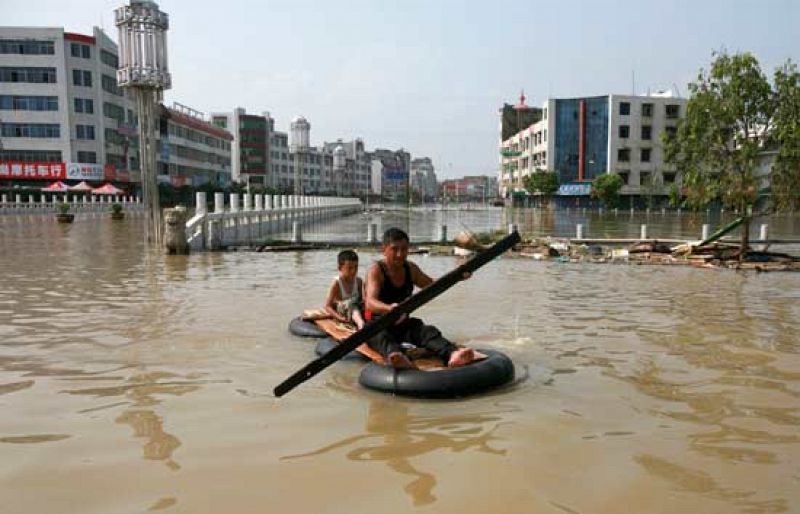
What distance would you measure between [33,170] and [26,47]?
37.2 feet

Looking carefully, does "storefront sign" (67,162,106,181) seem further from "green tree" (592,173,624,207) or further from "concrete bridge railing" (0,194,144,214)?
"green tree" (592,173,624,207)

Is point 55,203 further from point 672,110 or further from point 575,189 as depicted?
point 672,110

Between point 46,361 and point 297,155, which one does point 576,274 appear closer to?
point 46,361

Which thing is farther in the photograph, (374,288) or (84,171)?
(84,171)

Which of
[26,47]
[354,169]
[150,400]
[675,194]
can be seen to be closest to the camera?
[150,400]

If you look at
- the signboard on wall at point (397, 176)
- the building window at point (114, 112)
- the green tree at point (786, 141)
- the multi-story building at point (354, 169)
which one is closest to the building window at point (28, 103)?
the building window at point (114, 112)

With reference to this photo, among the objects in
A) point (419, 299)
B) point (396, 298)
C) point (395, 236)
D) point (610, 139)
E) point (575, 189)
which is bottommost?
point (396, 298)

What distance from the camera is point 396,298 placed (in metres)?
6.70

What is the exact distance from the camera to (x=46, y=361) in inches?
285

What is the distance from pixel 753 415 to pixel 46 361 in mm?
7122

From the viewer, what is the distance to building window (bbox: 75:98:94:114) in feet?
201

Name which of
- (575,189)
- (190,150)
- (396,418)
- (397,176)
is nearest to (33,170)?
(190,150)

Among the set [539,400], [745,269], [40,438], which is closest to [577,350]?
[539,400]

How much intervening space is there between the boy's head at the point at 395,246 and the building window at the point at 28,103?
63684 mm
